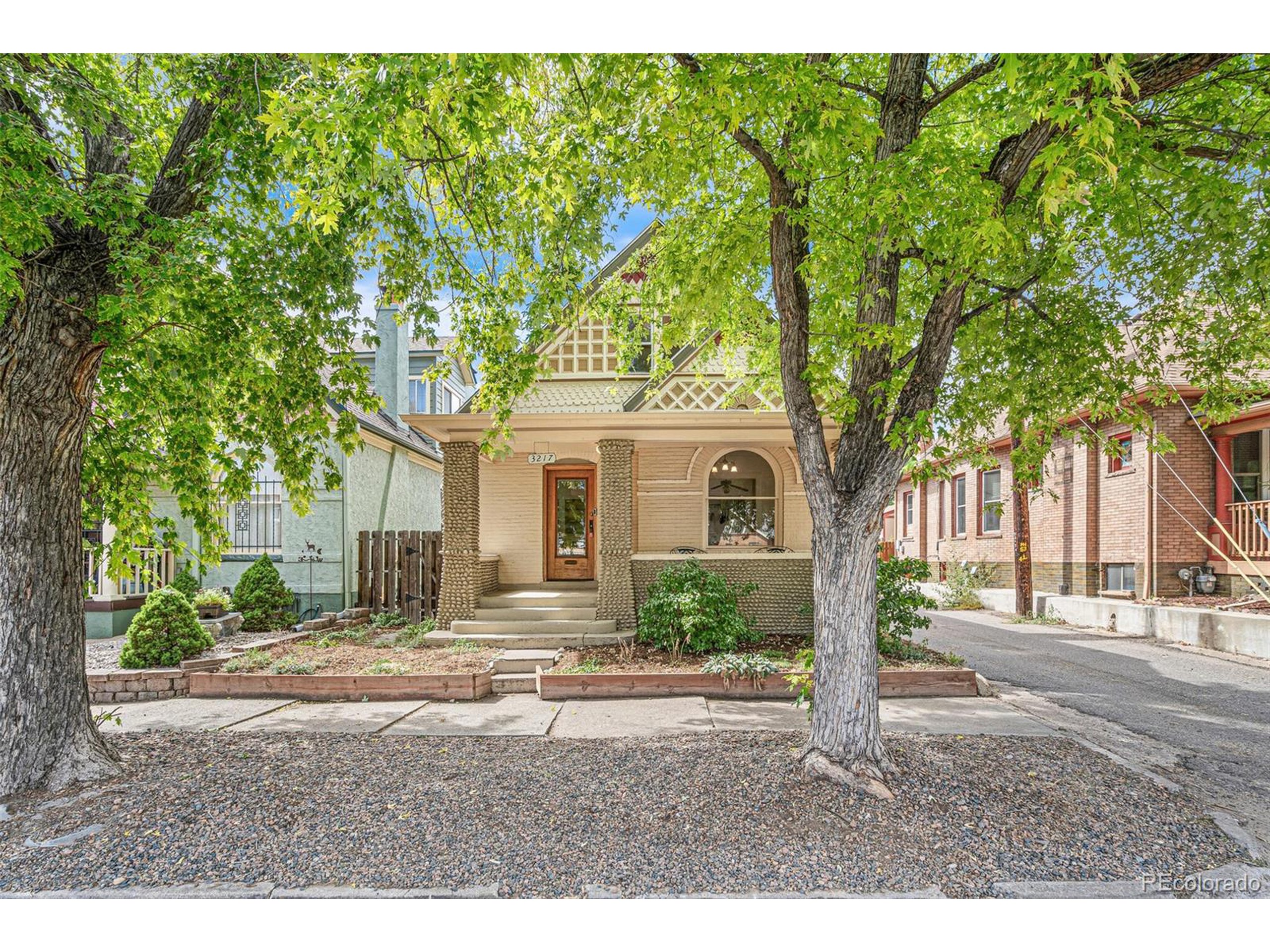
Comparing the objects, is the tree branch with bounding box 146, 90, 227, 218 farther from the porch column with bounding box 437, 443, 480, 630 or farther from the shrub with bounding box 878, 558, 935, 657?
the shrub with bounding box 878, 558, 935, 657

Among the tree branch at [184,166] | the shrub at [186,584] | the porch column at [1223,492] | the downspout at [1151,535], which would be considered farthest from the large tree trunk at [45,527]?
the porch column at [1223,492]

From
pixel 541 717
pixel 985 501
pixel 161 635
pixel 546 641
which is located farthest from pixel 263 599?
pixel 985 501

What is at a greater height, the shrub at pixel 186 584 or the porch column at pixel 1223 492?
the porch column at pixel 1223 492

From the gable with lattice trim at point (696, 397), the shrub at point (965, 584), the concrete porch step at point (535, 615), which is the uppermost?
the gable with lattice trim at point (696, 397)

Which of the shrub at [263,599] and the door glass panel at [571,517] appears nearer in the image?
the shrub at [263,599]

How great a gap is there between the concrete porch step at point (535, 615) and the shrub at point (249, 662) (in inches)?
120

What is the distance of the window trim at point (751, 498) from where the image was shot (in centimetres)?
1180

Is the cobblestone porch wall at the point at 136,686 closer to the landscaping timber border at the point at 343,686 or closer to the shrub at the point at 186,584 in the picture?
the landscaping timber border at the point at 343,686

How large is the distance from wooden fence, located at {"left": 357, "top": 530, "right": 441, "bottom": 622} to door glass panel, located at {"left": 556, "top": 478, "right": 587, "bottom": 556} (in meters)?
2.58

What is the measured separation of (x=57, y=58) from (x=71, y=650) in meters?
4.35

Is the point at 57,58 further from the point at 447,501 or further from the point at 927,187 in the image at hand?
the point at 447,501

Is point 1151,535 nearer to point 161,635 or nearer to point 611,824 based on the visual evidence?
point 611,824

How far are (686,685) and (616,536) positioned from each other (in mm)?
3348

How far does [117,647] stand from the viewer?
34.2 ft
